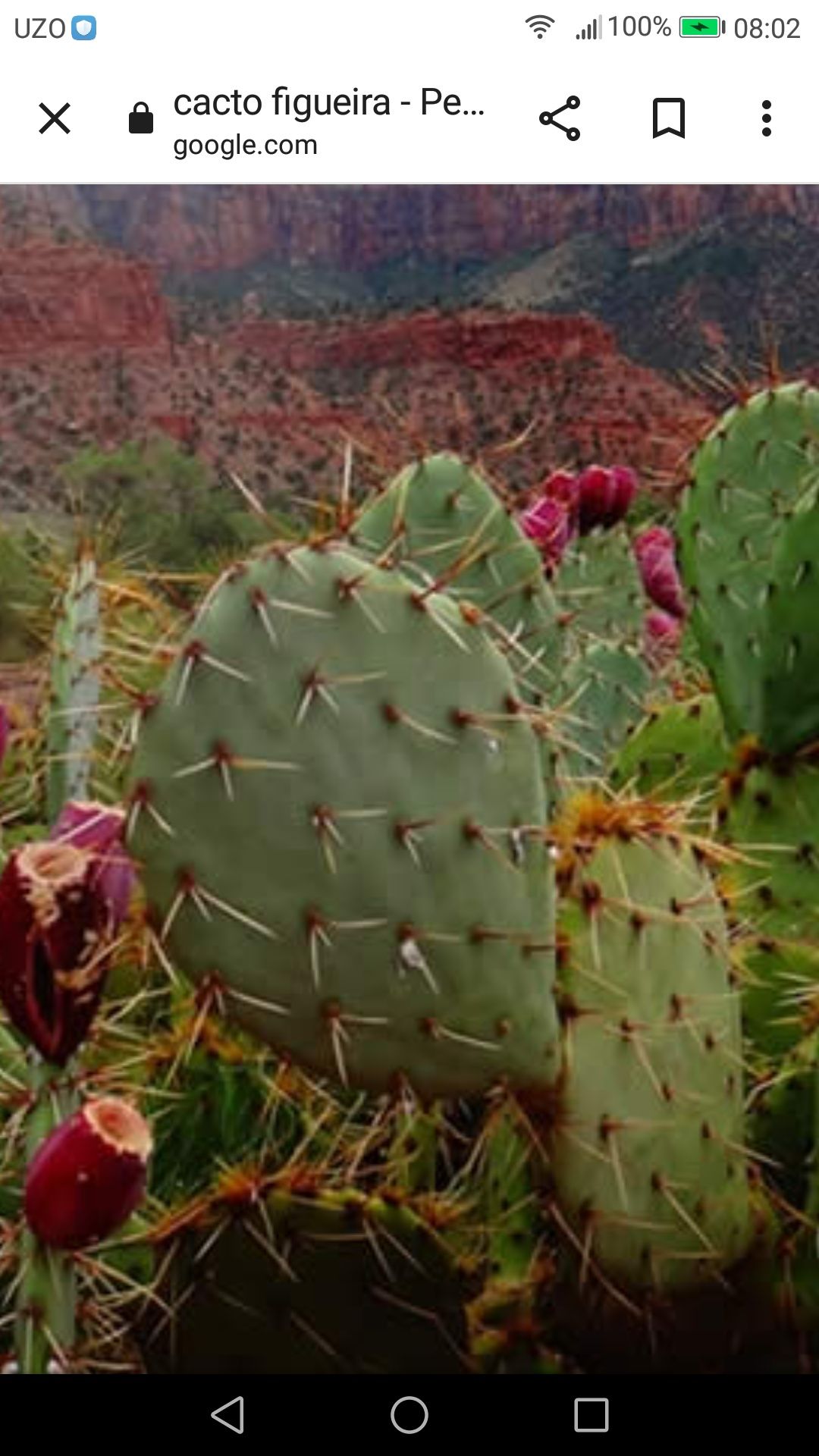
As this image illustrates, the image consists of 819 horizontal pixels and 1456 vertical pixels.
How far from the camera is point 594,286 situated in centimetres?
947

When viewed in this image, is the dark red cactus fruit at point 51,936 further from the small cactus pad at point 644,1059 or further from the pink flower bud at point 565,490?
the pink flower bud at point 565,490

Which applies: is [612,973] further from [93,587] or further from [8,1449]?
[93,587]

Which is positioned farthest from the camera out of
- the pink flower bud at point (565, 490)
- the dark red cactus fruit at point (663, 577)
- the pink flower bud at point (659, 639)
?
the pink flower bud at point (659, 639)

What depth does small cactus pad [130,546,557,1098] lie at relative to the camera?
0.94 metres

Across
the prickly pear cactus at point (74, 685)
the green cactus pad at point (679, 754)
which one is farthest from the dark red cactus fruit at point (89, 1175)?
the green cactus pad at point (679, 754)

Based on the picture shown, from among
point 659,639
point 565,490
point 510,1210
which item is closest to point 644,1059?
point 510,1210

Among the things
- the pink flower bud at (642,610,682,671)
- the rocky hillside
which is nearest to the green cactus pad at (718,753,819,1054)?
the pink flower bud at (642,610,682,671)

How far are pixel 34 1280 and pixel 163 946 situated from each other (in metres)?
0.14
